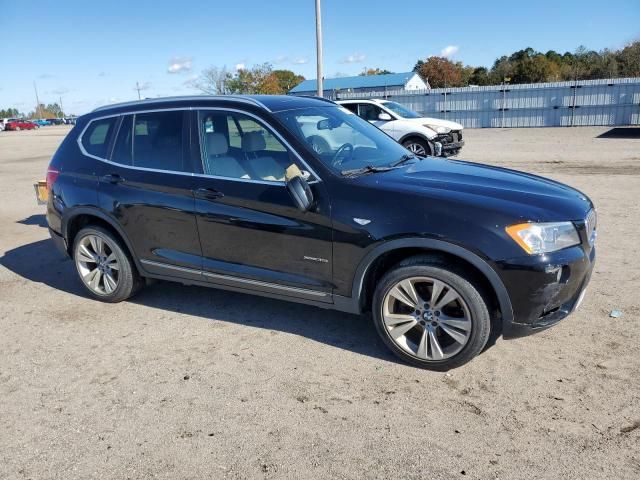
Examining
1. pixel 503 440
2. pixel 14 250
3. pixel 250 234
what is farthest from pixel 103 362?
pixel 14 250

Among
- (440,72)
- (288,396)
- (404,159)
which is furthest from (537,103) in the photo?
(440,72)

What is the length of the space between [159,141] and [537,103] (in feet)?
91.8

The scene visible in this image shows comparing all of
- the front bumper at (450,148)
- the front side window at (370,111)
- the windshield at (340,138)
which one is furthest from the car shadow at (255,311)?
the front side window at (370,111)

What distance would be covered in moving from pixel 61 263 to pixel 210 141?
3376mm

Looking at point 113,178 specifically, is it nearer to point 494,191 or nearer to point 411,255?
point 411,255

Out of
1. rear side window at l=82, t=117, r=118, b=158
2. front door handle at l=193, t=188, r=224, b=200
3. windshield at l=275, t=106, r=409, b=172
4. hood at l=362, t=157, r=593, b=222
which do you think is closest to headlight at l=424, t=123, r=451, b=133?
windshield at l=275, t=106, r=409, b=172

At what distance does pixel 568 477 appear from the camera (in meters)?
2.59

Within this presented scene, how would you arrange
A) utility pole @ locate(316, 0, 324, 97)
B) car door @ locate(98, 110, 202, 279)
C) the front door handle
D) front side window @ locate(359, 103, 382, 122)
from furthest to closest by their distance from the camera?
utility pole @ locate(316, 0, 324, 97)
front side window @ locate(359, 103, 382, 122)
car door @ locate(98, 110, 202, 279)
the front door handle

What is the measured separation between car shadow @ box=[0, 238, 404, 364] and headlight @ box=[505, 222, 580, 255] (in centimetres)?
125

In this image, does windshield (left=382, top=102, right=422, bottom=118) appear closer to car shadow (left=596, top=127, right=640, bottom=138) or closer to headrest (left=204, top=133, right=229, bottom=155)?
car shadow (left=596, top=127, right=640, bottom=138)

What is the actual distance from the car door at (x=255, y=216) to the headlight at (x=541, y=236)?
49.0 inches

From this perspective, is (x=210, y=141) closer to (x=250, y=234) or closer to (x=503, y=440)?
(x=250, y=234)

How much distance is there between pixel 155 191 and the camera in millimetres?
4422

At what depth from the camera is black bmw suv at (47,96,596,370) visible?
3.32 meters
